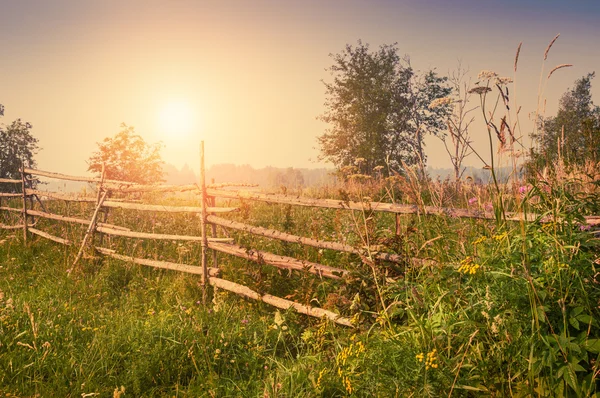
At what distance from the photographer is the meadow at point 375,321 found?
220cm

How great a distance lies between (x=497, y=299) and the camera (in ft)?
7.44

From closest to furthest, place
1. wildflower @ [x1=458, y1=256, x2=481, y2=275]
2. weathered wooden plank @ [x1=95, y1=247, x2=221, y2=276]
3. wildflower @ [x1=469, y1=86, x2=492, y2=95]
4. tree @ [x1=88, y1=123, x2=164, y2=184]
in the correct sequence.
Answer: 1. wildflower @ [x1=458, y1=256, x2=481, y2=275]
2. wildflower @ [x1=469, y1=86, x2=492, y2=95]
3. weathered wooden plank @ [x1=95, y1=247, x2=221, y2=276]
4. tree @ [x1=88, y1=123, x2=164, y2=184]

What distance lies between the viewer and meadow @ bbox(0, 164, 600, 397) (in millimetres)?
2197

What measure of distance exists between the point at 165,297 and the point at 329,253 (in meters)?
2.41

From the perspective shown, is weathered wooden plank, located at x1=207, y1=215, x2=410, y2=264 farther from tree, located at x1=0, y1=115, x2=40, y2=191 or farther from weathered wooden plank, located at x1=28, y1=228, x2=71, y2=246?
tree, located at x1=0, y1=115, x2=40, y2=191

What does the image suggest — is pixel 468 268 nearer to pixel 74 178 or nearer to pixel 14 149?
pixel 74 178

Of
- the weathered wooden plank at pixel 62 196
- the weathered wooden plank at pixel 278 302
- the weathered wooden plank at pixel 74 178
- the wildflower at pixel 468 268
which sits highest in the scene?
the weathered wooden plank at pixel 74 178

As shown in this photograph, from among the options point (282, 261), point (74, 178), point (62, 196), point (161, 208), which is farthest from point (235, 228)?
point (62, 196)

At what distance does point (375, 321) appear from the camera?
3561 millimetres

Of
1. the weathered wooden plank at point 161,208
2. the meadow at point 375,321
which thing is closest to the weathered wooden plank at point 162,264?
the meadow at point 375,321

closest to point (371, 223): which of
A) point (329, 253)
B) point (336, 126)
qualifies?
point (329, 253)

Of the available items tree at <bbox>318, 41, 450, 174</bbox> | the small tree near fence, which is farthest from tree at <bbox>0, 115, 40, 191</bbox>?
tree at <bbox>318, 41, 450, 174</bbox>

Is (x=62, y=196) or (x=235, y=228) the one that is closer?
(x=235, y=228)

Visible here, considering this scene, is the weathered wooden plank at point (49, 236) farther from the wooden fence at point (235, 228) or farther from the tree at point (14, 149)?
the tree at point (14, 149)
